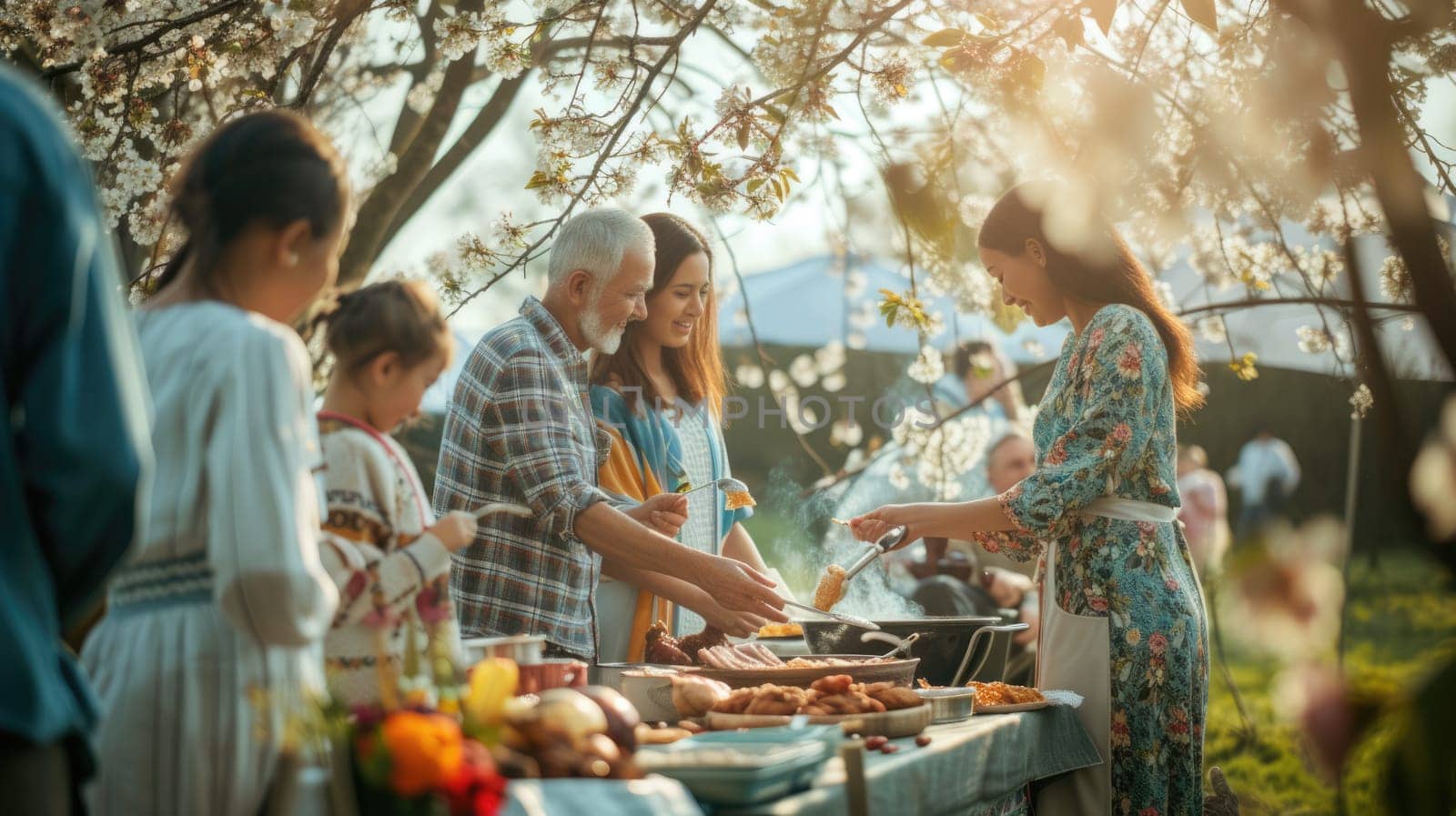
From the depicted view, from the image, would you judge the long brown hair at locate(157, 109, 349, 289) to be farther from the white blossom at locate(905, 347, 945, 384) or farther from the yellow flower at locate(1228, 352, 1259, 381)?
the white blossom at locate(905, 347, 945, 384)

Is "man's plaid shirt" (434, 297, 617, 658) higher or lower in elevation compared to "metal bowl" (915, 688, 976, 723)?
higher

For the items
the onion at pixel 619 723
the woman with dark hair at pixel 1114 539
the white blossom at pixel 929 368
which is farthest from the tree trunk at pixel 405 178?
the onion at pixel 619 723

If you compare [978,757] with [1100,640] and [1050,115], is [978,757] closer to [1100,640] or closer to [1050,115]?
[1100,640]

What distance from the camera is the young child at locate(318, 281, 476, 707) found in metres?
1.63

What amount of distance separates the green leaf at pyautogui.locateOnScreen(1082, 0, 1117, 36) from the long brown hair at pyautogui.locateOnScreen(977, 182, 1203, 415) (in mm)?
1097

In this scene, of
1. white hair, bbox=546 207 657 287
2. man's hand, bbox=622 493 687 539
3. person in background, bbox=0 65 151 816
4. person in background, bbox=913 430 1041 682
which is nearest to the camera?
person in background, bbox=0 65 151 816

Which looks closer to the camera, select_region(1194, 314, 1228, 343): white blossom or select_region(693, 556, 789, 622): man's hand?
select_region(693, 556, 789, 622): man's hand

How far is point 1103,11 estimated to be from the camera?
2.00 metres

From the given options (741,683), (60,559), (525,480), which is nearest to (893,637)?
(741,683)

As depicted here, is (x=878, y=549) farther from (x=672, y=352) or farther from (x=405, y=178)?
(x=405, y=178)

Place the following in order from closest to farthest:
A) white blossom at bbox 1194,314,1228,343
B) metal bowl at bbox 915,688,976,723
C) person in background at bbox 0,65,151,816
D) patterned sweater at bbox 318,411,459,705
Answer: person in background at bbox 0,65,151,816, patterned sweater at bbox 318,411,459,705, metal bowl at bbox 915,688,976,723, white blossom at bbox 1194,314,1228,343

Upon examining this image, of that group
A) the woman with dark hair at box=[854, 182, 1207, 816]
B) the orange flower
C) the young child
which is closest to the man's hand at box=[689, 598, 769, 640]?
the woman with dark hair at box=[854, 182, 1207, 816]

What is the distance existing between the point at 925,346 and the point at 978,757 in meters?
3.09

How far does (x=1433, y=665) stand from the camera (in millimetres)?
679
